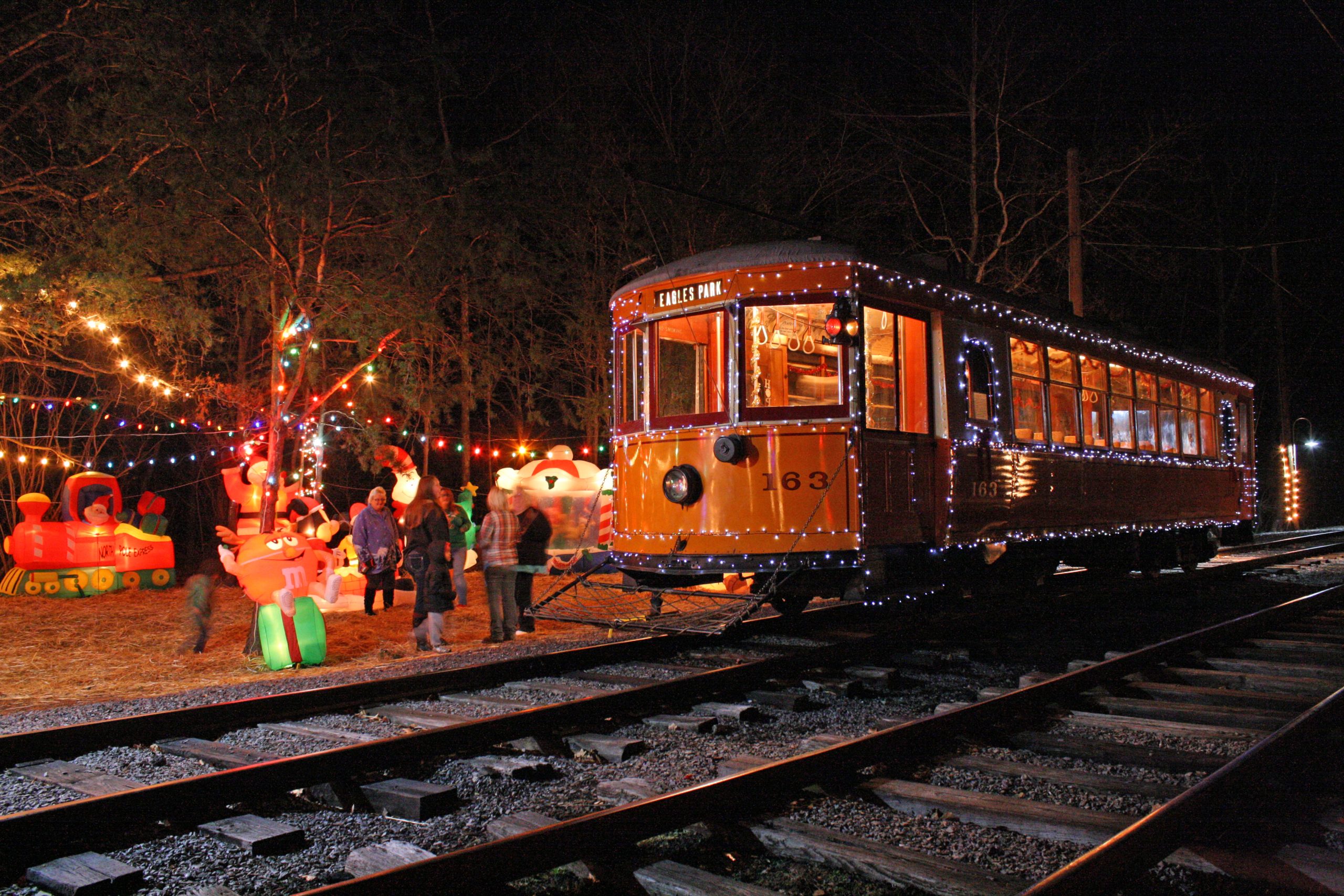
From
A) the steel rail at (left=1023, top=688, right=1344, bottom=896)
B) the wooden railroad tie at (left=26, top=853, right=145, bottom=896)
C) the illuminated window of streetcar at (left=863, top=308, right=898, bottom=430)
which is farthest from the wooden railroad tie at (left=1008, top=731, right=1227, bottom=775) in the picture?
the wooden railroad tie at (left=26, top=853, right=145, bottom=896)

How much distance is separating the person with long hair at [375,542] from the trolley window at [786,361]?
5.67 metres

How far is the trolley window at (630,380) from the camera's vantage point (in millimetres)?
9023

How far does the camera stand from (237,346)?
2175cm

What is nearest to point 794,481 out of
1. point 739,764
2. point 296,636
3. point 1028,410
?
point 1028,410

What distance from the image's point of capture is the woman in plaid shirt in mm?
9594

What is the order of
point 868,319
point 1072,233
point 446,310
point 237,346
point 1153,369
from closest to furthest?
1. point 868,319
2. point 1153,369
3. point 1072,233
4. point 446,310
5. point 237,346

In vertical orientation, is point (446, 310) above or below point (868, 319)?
above

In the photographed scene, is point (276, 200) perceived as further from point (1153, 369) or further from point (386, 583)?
point (1153, 369)

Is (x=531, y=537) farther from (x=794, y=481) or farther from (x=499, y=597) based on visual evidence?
(x=794, y=481)

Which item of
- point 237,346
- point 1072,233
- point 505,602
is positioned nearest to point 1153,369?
point 1072,233

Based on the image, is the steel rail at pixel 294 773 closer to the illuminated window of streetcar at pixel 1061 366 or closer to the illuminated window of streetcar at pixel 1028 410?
the illuminated window of streetcar at pixel 1028 410

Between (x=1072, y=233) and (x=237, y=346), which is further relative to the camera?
(x=237, y=346)

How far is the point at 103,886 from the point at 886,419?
6443mm

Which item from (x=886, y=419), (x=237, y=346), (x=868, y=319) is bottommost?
(x=886, y=419)
